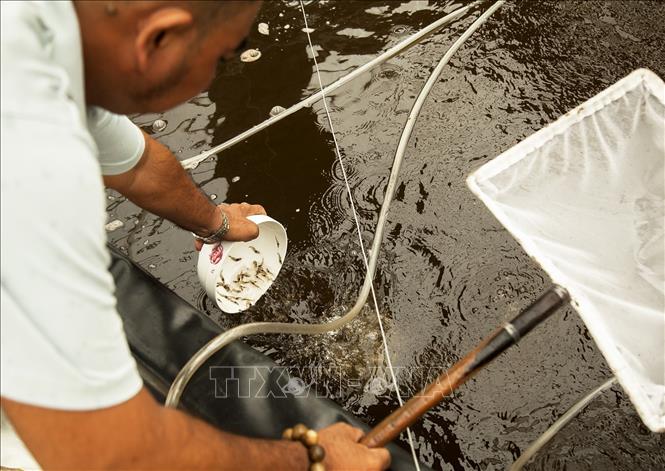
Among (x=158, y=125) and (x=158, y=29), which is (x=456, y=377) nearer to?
(x=158, y=29)

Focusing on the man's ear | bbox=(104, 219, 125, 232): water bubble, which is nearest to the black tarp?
bbox=(104, 219, 125, 232): water bubble

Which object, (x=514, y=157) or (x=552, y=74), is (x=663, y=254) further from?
(x=552, y=74)

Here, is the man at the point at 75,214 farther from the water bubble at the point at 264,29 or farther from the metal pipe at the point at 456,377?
the water bubble at the point at 264,29

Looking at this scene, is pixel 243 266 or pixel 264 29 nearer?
pixel 243 266

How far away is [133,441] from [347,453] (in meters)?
0.57

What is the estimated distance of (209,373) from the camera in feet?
5.81

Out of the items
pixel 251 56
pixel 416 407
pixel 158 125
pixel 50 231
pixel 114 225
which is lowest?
pixel 114 225

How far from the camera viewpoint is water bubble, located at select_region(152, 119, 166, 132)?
3240mm

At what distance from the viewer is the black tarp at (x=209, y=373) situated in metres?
1.69

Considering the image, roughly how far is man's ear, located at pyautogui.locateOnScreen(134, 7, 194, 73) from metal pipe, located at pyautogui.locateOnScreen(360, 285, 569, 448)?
96 centimetres

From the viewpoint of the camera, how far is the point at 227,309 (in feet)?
7.74

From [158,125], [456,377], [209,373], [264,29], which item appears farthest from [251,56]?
[456,377]

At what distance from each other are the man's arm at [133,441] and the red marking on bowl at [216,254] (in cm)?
97

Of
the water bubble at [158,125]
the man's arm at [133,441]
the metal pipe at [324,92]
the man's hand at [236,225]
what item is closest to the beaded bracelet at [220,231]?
the man's hand at [236,225]
